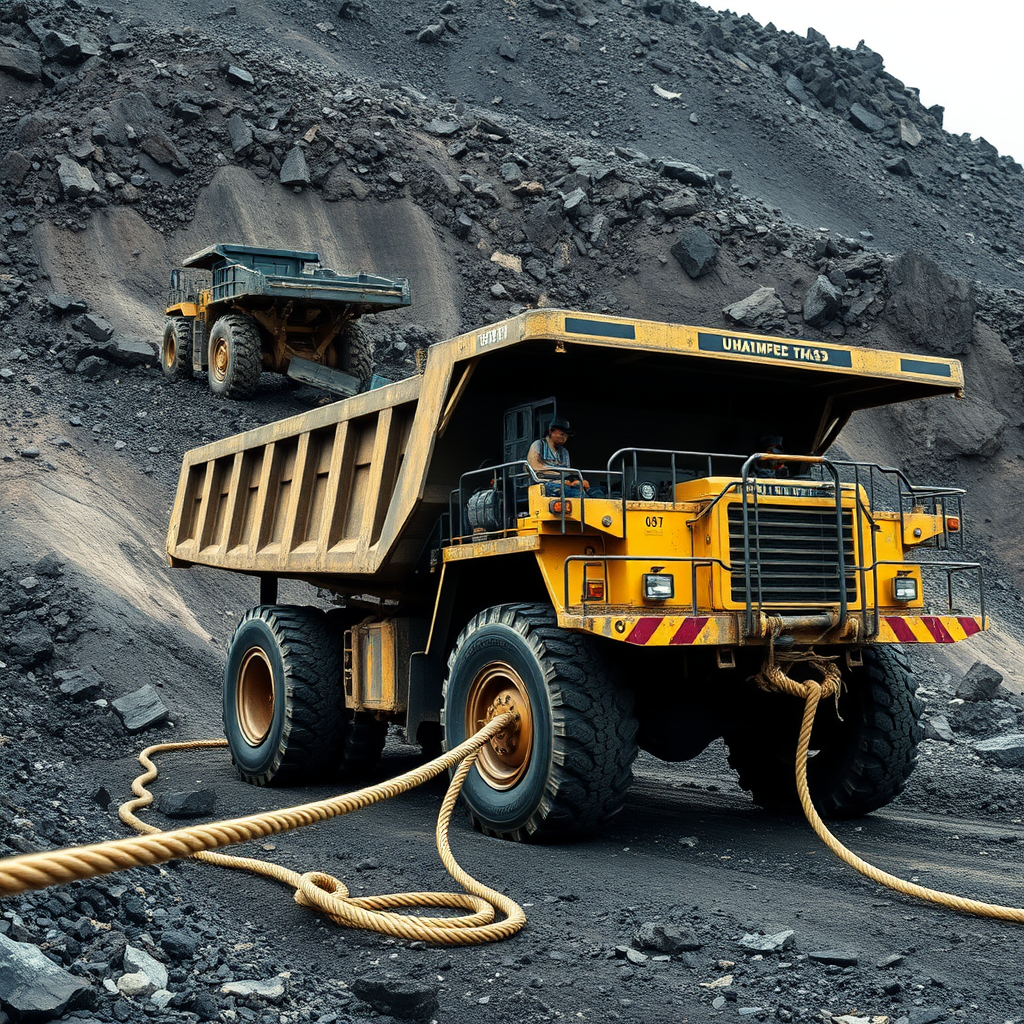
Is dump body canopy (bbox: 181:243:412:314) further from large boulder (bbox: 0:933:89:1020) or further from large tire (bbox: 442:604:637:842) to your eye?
large boulder (bbox: 0:933:89:1020)

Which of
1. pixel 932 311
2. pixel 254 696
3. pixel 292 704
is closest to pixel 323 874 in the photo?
pixel 292 704

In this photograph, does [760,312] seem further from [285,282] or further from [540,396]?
[540,396]

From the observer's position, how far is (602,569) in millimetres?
6617

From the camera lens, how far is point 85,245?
26234mm

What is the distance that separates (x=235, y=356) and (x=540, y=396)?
541 inches

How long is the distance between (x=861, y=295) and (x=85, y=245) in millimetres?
16890

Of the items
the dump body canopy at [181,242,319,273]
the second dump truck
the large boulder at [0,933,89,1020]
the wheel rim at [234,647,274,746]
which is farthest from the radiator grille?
the dump body canopy at [181,242,319,273]

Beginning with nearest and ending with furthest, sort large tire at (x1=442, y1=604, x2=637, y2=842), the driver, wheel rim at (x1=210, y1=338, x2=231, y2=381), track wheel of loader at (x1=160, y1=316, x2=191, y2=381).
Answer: large tire at (x1=442, y1=604, x2=637, y2=842), the driver, wheel rim at (x1=210, y1=338, x2=231, y2=381), track wheel of loader at (x1=160, y1=316, x2=191, y2=381)

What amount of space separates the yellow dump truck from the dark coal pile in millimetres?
738

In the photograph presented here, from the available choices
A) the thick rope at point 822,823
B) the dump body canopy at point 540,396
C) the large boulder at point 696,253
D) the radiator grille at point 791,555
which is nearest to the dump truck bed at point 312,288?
the large boulder at point 696,253

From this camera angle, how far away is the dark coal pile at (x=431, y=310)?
441 centimetres

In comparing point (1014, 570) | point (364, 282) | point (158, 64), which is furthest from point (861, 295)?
point (158, 64)

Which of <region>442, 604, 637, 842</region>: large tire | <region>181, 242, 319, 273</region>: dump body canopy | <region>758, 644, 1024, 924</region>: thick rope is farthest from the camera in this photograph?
<region>181, 242, 319, 273</region>: dump body canopy

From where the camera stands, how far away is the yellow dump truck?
648 centimetres
